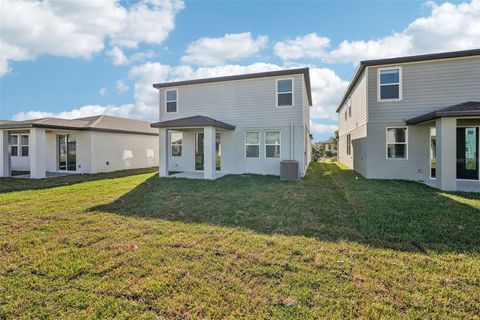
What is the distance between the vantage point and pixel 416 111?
1118 cm

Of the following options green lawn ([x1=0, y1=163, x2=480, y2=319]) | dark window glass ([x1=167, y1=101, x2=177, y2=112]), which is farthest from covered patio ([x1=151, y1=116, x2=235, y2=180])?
green lawn ([x1=0, y1=163, x2=480, y2=319])

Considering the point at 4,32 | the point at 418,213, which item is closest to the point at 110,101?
the point at 4,32

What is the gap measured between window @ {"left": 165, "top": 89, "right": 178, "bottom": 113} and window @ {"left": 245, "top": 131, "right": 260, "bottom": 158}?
15.9 ft

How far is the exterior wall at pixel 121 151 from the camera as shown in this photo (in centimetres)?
1593

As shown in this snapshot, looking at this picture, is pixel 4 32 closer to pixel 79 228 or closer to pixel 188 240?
pixel 79 228

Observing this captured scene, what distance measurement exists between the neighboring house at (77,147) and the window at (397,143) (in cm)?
1610

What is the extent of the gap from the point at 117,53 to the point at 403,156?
1615 cm

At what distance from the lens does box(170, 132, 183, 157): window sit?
1521cm

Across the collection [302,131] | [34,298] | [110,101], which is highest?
[110,101]

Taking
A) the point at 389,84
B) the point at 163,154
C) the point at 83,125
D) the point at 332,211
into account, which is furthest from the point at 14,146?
the point at 389,84

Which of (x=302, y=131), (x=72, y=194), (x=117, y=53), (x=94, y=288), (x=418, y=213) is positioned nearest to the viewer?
(x=94, y=288)

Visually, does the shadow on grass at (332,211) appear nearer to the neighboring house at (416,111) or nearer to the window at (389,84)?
the neighboring house at (416,111)

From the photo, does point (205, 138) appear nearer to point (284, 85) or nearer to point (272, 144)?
point (272, 144)

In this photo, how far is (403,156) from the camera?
11.6 metres
